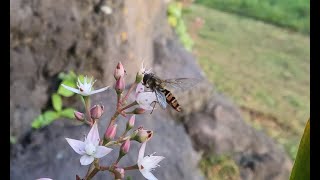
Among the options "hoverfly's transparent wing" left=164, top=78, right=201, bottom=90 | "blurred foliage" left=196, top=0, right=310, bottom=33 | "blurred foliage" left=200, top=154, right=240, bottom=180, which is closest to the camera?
"hoverfly's transparent wing" left=164, top=78, right=201, bottom=90

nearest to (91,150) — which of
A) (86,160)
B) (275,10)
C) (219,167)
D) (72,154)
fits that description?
(86,160)

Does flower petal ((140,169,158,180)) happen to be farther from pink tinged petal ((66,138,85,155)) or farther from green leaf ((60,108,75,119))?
green leaf ((60,108,75,119))

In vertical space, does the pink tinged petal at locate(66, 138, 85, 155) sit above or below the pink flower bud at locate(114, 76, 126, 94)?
below

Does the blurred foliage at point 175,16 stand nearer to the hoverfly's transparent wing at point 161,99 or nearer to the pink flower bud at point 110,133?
the hoverfly's transparent wing at point 161,99

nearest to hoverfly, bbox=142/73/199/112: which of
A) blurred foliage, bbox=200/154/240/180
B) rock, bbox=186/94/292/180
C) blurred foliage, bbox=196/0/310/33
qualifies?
blurred foliage, bbox=200/154/240/180

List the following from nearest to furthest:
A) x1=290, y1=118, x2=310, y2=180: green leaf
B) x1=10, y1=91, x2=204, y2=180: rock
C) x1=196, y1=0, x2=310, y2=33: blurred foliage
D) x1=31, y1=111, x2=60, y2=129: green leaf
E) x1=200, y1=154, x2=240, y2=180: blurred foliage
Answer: x1=290, y1=118, x2=310, y2=180: green leaf → x1=10, y1=91, x2=204, y2=180: rock → x1=31, y1=111, x2=60, y2=129: green leaf → x1=200, y1=154, x2=240, y2=180: blurred foliage → x1=196, y1=0, x2=310, y2=33: blurred foliage

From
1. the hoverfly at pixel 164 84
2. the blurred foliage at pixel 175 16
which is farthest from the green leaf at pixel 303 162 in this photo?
the blurred foliage at pixel 175 16
